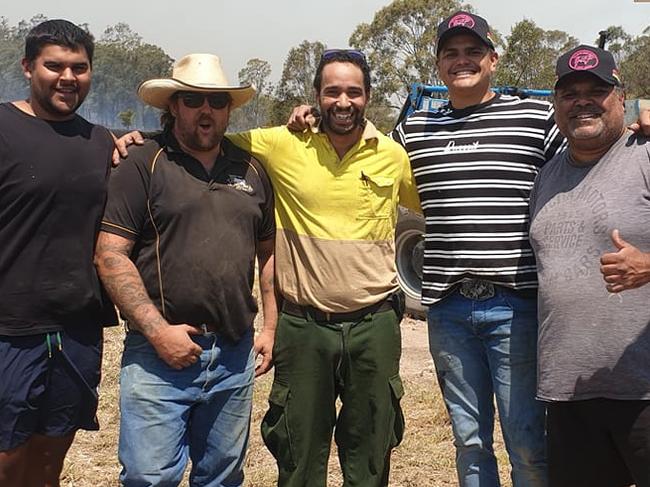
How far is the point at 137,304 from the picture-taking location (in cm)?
294

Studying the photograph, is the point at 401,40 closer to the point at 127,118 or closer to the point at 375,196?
the point at 127,118

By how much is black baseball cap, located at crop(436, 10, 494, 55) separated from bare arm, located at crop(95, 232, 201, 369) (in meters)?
1.63

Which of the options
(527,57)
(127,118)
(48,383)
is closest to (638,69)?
(527,57)

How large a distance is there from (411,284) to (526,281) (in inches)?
159

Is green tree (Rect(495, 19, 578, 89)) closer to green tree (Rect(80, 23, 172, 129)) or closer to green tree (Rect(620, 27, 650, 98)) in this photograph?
green tree (Rect(620, 27, 650, 98))

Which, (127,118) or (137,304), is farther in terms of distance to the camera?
(127,118)

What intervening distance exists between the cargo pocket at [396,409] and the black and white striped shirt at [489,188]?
16.0 inches

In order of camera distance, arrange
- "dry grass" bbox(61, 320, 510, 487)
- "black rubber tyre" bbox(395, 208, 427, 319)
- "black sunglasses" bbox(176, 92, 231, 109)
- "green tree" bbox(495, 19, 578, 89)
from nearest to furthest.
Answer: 1. "black sunglasses" bbox(176, 92, 231, 109)
2. "dry grass" bbox(61, 320, 510, 487)
3. "black rubber tyre" bbox(395, 208, 427, 319)
4. "green tree" bbox(495, 19, 578, 89)

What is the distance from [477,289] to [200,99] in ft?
4.58

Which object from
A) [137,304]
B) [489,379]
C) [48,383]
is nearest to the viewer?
[137,304]

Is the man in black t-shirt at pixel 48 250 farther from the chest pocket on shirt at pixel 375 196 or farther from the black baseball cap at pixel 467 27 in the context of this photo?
the black baseball cap at pixel 467 27

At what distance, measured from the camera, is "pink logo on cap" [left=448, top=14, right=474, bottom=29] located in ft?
10.8

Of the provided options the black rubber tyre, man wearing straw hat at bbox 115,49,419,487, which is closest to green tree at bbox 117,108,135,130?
the black rubber tyre

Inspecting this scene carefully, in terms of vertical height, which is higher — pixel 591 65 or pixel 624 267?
pixel 591 65
